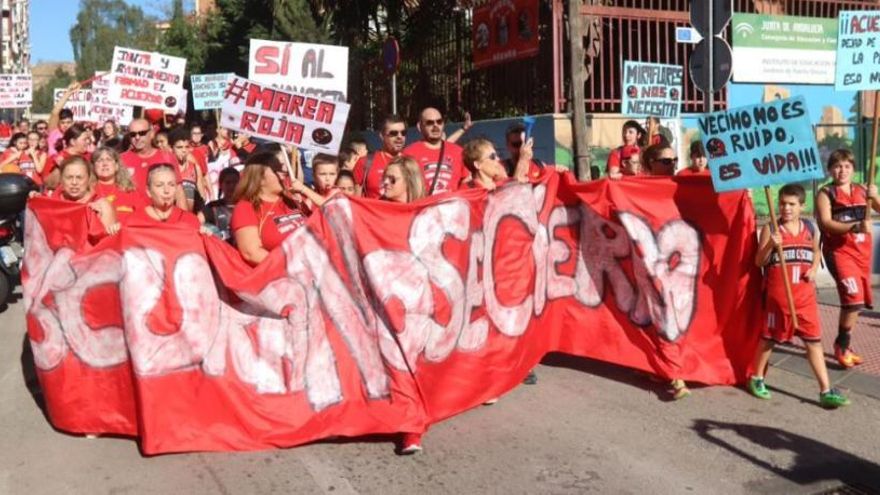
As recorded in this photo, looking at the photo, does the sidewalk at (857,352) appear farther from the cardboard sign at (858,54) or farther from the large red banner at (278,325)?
the large red banner at (278,325)

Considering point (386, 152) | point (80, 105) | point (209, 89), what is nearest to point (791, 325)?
point (386, 152)

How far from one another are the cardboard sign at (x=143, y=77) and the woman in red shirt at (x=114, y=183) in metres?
4.46

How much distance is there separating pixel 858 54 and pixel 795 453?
3519mm

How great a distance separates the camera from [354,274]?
497cm

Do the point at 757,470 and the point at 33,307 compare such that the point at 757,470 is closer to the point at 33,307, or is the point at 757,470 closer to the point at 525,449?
the point at 525,449

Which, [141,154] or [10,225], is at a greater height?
[141,154]

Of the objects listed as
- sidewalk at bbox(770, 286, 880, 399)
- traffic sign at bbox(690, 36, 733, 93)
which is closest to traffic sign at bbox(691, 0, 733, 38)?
traffic sign at bbox(690, 36, 733, 93)

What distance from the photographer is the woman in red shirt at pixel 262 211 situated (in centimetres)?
510

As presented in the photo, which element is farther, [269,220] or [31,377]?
[31,377]

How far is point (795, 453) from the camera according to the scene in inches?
183

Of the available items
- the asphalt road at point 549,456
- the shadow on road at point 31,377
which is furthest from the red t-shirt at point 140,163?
the asphalt road at point 549,456

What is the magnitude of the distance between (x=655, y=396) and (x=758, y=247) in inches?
46.0

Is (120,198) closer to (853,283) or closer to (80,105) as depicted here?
(853,283)

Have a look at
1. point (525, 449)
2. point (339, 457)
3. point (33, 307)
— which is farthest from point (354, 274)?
point (33, 307)
